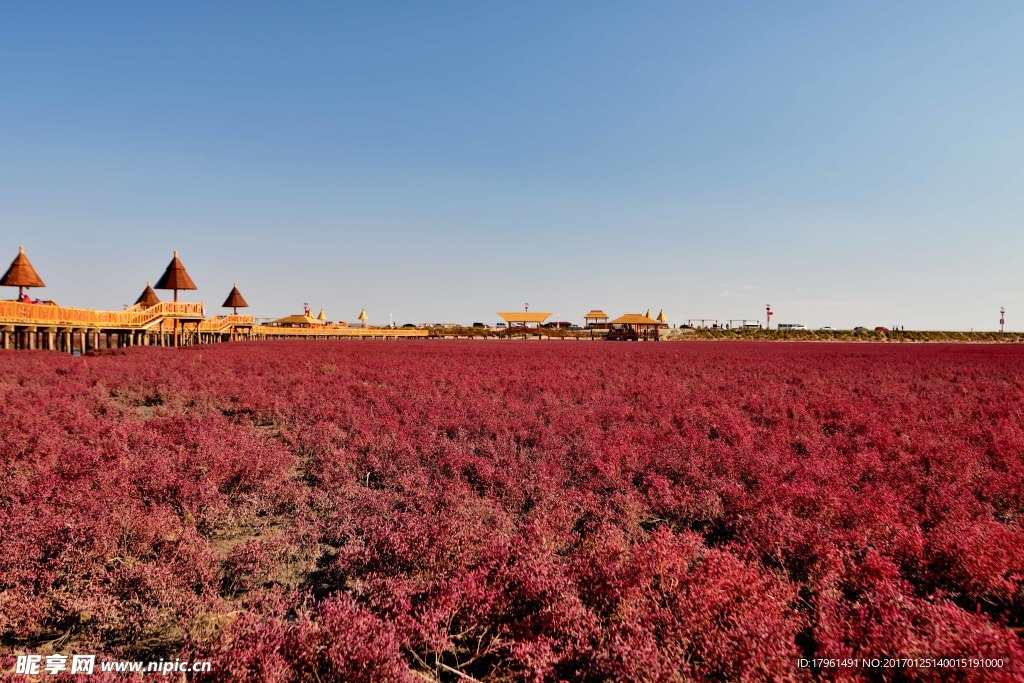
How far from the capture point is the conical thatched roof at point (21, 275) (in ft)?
106

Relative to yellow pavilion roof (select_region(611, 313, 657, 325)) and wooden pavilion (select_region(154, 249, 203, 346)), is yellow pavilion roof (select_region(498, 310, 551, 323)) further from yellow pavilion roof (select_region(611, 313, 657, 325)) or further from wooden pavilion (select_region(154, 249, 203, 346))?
wooden pavilion (select_region(154, 249, 203, 346))

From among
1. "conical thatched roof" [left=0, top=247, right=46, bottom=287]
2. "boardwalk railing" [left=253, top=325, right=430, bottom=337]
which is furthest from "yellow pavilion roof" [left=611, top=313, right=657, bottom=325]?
"conical thatched roof" [left=0, top=247, right=46, bottom=287]

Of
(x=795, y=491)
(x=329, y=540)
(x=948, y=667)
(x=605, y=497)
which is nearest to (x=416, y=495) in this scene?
(x=329, y=540)

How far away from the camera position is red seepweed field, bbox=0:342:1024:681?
2.54 m

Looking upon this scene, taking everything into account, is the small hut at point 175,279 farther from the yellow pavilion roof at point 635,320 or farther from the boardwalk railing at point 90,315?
the yellow pavilion roof at point 635,320

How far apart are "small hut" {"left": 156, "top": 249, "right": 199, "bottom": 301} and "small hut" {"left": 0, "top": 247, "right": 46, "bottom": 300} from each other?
334 inches


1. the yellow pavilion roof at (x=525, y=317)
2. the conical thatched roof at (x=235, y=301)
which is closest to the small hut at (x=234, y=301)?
the conical thatched roof at (x=235, y=301)

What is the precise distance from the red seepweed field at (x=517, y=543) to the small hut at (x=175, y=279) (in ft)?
123

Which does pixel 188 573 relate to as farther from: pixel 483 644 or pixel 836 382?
pixel 836 382

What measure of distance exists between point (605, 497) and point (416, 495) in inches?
75.3

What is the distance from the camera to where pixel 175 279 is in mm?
41031
